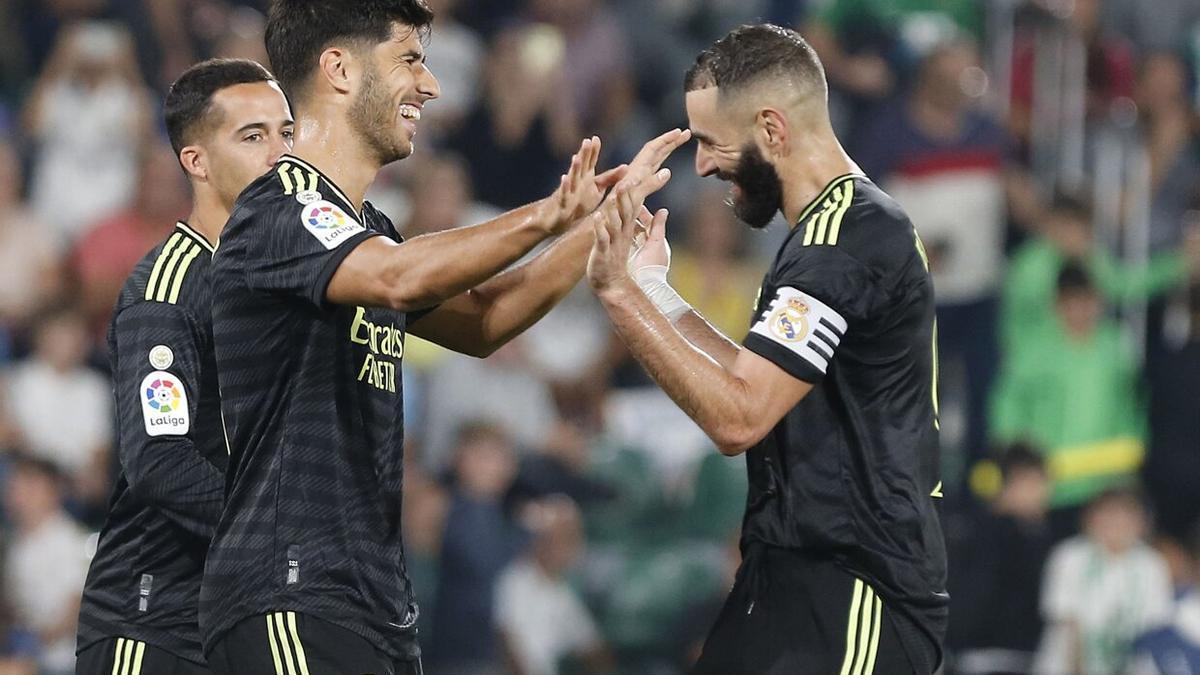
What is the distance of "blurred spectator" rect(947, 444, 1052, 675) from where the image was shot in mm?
9930

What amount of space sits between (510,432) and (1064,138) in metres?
4.11

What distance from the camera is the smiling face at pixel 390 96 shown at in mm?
4348

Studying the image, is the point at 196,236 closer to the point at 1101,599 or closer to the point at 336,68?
the point at 336,68

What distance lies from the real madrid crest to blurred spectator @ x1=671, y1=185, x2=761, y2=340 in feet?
20.1

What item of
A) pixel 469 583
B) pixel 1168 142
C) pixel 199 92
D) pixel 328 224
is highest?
pixel 1168 142

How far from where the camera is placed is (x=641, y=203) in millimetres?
4402

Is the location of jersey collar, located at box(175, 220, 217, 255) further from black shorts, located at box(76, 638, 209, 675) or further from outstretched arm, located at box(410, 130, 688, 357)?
black shorts, located at box(76, 638, 209, 675)

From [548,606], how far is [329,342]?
5.90 metres

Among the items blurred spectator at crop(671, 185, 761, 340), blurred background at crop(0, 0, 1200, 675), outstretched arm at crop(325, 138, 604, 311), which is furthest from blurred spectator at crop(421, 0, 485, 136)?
outstretched arm at crop(325, 138, 604, 311)

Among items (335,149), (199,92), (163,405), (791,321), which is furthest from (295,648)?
(199,92)

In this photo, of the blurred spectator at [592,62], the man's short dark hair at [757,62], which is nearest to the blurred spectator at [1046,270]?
the blurred spectator at [592,62]

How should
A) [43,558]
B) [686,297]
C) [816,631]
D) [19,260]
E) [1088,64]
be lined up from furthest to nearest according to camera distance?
1. [1088,64]
2. [686,297]
3. [19,260]
4. [43,558]
5. [816,631]

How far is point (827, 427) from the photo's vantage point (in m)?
4.50

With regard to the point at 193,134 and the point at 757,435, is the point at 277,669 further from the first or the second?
the point at 193,134
